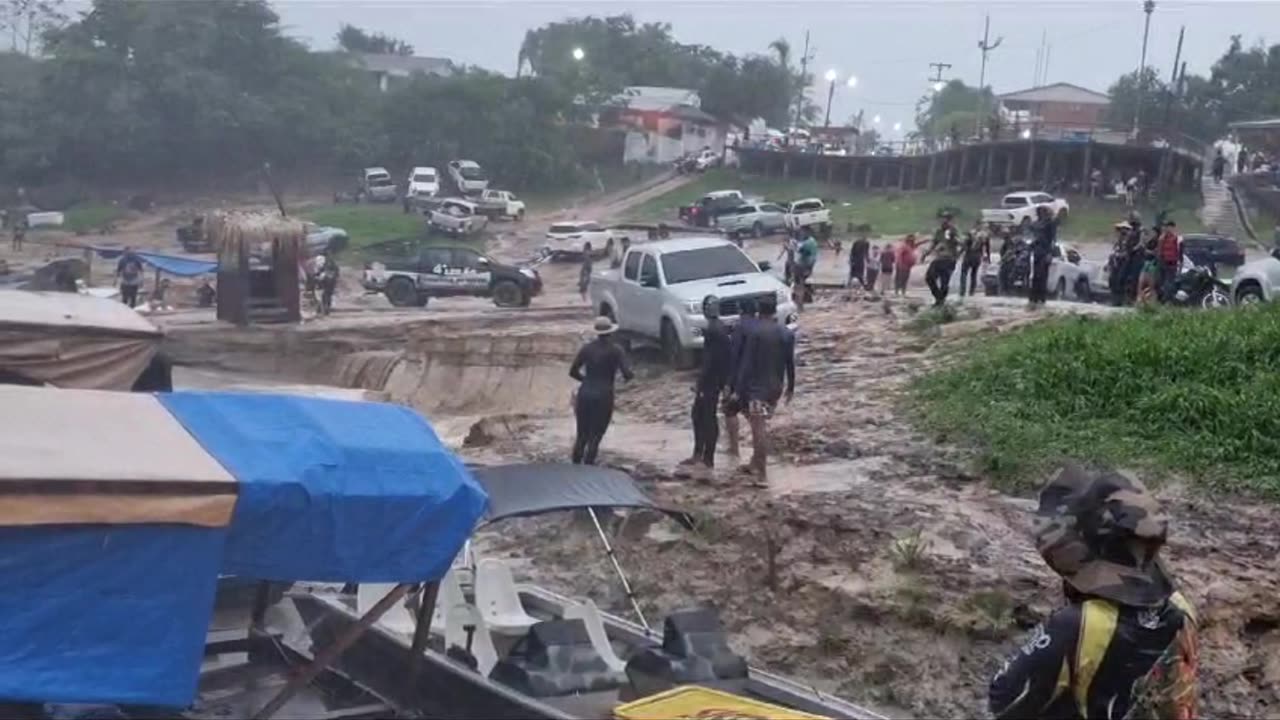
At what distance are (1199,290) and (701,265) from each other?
763 cm

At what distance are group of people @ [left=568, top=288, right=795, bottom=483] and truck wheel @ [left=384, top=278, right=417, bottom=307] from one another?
21.9m

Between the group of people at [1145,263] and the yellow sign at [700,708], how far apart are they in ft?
55.4

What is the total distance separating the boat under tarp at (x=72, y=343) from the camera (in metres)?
11.4

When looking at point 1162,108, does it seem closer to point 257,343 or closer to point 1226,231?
point 1226,231

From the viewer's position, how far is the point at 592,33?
9988 cm

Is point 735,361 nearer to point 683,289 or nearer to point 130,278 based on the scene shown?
point 683,289

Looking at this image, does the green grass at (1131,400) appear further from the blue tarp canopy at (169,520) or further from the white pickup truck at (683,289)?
the blue tarp canopy at (169,520)

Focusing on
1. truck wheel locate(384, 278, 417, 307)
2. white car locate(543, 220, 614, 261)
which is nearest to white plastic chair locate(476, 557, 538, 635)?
truck wheel locate(384, 278, 417, 307)

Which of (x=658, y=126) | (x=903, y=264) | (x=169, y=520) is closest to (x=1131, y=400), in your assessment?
(x=169, y=520)

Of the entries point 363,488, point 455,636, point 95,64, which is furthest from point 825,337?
point 95,64

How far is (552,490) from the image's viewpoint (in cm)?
846

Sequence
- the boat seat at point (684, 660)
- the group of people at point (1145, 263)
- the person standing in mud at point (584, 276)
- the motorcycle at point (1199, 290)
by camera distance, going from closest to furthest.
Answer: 1. the boat seat at point (684, 660)
2. the motorcycle at point (1199, 290)
3. the group of people at point (1145, 263)
4. the person standing in mud at point (584, 276)

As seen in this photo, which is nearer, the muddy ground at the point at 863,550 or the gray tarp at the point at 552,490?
the gray tarp at the point at 552,490

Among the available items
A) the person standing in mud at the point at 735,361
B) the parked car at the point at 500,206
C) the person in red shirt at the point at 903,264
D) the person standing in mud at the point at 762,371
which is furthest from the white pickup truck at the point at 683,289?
the parked car at the point at 500,206
